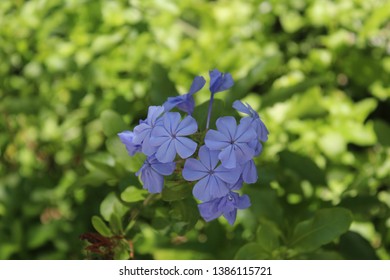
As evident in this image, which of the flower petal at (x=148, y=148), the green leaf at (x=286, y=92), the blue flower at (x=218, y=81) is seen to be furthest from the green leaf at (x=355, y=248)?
the flower petal at (x=148, y=148)

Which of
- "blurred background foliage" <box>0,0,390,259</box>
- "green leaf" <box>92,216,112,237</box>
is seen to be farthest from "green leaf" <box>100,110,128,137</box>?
"green leaf" <box>92,216,112,237</box>

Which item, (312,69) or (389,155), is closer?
(389,155)

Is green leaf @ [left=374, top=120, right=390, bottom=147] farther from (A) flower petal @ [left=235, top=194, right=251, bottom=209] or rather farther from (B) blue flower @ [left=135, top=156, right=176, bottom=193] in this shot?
(B) blue flower @ [left=135, top=156, right=176, bottom=193]

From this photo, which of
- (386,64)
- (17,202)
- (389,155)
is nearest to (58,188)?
(17,202)

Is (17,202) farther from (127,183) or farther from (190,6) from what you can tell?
(190,6)

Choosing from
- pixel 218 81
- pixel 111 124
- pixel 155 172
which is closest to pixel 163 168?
pixel 155 172

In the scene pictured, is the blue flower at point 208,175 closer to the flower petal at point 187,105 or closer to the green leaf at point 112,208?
the flower petal at point 187,105
